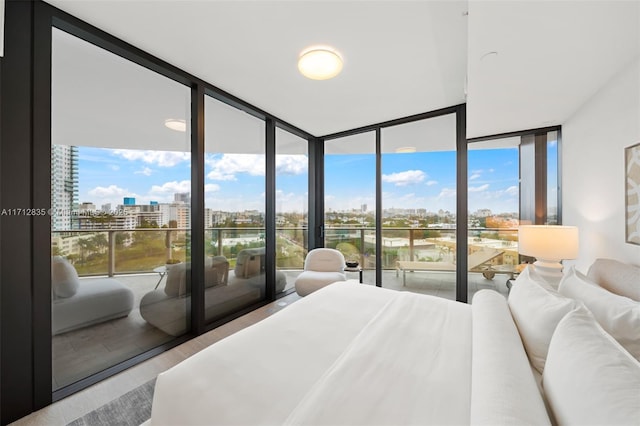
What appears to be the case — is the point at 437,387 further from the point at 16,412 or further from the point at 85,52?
the point at 85,52

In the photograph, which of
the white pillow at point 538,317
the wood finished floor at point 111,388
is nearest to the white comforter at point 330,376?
the white pillow at point 538,317

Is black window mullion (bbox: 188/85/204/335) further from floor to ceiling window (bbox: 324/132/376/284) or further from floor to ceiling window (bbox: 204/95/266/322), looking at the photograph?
floor to ceiling window (bbox: 324/132/376/284)

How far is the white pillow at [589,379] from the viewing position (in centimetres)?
61

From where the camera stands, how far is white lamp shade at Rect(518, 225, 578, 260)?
229cm

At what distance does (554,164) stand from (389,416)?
3.57 metres

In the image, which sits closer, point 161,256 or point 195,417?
point 195,417

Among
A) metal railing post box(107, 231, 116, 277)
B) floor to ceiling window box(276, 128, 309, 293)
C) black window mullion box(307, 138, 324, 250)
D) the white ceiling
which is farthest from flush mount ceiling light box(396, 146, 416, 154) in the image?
metal railing post box(107, 231, 116, 277)

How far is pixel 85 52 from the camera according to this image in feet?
6.68

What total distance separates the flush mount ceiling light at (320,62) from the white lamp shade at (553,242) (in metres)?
2.39

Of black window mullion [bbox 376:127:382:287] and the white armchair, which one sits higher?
black window mullion [bbox 376:127:382:287]

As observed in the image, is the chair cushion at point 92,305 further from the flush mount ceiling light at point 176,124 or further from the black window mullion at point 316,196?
the black window mullion at point 316,196

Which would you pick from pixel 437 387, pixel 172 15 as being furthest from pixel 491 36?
pixel 172 15

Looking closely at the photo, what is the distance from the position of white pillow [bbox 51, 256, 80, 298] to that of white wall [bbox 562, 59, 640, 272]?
3909 millimetres

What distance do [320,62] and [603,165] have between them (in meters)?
2.45
